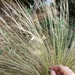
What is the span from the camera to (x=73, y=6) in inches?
206

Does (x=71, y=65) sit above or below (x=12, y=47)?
below

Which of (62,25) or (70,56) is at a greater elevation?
(62,25)

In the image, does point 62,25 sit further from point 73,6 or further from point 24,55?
point 73,6

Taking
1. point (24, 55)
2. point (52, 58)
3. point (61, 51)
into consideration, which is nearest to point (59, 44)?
point (61, 51)

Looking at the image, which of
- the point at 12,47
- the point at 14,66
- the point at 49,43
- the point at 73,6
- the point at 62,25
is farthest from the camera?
the point at 73,6

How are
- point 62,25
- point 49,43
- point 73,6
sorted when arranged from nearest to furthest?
point 49,43, point 62,25, point 73,6

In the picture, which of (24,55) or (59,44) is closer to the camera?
(24,55)

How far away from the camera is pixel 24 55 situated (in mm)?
2035

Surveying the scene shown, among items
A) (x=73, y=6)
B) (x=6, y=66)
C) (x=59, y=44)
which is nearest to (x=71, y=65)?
(x=59, y=44)

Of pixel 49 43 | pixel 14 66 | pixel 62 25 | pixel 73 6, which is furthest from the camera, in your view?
pixel 73 6

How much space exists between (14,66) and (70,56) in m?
0.56

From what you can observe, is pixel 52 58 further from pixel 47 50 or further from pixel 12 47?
pixel 12 47

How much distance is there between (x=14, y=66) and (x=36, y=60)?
0.66ft

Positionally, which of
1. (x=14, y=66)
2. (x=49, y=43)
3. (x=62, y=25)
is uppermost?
(x=62, y=25)
